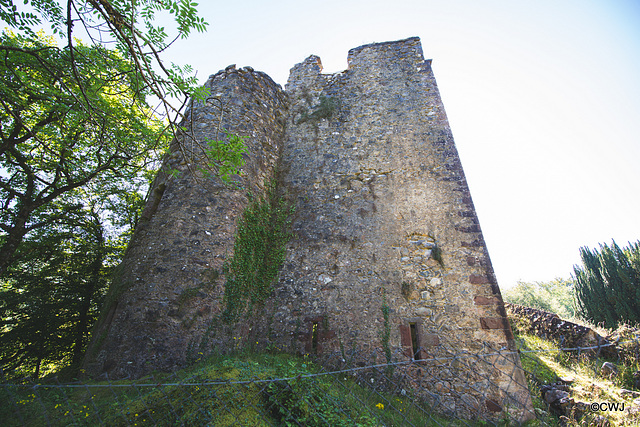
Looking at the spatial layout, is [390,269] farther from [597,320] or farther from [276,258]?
[597,320]

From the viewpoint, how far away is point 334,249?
21.1 ft

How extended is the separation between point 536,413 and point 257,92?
30.1 feet

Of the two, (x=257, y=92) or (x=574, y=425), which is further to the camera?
(x=257, y=92)

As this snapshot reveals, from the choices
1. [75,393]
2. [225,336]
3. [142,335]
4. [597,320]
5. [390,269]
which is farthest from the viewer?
[597,320]

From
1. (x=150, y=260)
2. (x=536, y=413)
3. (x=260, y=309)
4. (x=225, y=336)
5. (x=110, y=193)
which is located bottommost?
(x=536, y=413)

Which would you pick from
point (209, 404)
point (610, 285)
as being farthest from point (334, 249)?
point (610, 285)

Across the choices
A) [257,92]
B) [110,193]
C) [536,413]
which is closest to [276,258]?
[257,92]

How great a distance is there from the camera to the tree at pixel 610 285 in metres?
13.8

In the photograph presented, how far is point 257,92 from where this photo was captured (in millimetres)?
7867

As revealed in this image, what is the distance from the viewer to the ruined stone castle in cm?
473

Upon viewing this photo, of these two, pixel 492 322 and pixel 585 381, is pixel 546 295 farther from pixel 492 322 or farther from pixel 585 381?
pixel 492 322

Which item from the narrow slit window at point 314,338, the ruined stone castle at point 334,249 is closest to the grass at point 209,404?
the ruined stone castle at point 334,249

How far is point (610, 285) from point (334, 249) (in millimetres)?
17359

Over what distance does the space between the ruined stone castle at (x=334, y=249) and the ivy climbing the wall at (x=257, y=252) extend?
0.52ft
